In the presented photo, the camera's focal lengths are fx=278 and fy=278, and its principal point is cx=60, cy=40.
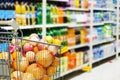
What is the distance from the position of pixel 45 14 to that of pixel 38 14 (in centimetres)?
16

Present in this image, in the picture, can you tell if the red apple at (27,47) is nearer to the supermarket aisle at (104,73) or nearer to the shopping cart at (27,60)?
the shopping cart at (27,60)

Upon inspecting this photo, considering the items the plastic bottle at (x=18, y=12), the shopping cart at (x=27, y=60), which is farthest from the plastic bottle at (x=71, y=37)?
the shopping cart at (x=27, y=60)

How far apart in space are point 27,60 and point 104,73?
3642 millimetres

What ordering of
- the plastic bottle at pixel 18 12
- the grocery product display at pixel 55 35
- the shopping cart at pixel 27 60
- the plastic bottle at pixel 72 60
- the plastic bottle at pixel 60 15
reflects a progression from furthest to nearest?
the plastic bottle at pixel 72 60, the plastic bottle at pixel 60 15, the plastic bottle at pixel 18 12, the grocery product display at pixel 55 35, the shopping cart at pixel 27 60

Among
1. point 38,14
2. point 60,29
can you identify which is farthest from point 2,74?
point 60,29

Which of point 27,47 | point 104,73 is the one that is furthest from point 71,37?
point 27,47

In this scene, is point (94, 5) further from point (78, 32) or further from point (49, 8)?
point (49, 8)

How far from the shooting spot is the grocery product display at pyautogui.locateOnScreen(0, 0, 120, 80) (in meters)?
1.69

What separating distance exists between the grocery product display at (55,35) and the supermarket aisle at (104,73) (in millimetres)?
181

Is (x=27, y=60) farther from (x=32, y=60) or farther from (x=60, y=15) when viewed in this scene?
(x=60, y=15)

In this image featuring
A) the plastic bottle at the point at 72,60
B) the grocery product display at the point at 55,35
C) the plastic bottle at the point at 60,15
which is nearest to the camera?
the grocery product display at the point at 55,35

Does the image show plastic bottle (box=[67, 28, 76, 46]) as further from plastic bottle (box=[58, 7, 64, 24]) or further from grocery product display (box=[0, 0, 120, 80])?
plastic bottle (box=[58, 7, 64, 24])

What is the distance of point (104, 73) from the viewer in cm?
516

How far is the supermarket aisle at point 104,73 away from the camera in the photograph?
4.77 meters
